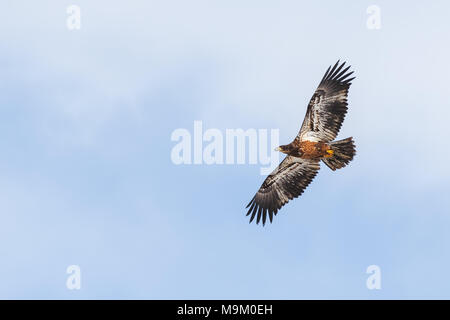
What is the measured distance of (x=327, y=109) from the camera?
20281 millimetres

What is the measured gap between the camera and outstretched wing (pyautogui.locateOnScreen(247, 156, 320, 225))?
70.4 ft

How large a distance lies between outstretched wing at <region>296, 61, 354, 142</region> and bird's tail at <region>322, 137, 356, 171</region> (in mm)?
539

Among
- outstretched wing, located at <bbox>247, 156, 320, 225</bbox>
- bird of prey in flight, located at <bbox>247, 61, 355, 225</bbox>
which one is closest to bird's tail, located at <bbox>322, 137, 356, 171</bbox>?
bird of prey in flight, located at <bbox>247, 61, 355, 225</bbox>

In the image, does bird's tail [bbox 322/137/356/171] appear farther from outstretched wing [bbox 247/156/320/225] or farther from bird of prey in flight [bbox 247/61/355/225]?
outstretched wing [bbox 247/156/320/225]

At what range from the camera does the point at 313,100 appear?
66.8ft

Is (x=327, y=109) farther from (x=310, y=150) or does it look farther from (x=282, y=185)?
(x=282, y=185)

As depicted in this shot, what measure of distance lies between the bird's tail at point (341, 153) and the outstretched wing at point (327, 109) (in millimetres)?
539

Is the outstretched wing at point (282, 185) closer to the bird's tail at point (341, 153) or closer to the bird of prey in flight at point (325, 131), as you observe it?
the bird of prey in flight at point (325, 131)

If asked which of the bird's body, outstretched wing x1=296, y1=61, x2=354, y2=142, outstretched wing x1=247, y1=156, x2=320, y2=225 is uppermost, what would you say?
outstretched wing x1=296, y1=61, x2=354, y2=142

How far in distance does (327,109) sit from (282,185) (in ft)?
9.02

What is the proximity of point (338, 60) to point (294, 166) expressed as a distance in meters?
3.14

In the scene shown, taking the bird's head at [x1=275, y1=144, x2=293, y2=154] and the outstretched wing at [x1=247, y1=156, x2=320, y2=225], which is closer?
the bird's head at [x1=275, y1=144, x2=293, y2=154]
